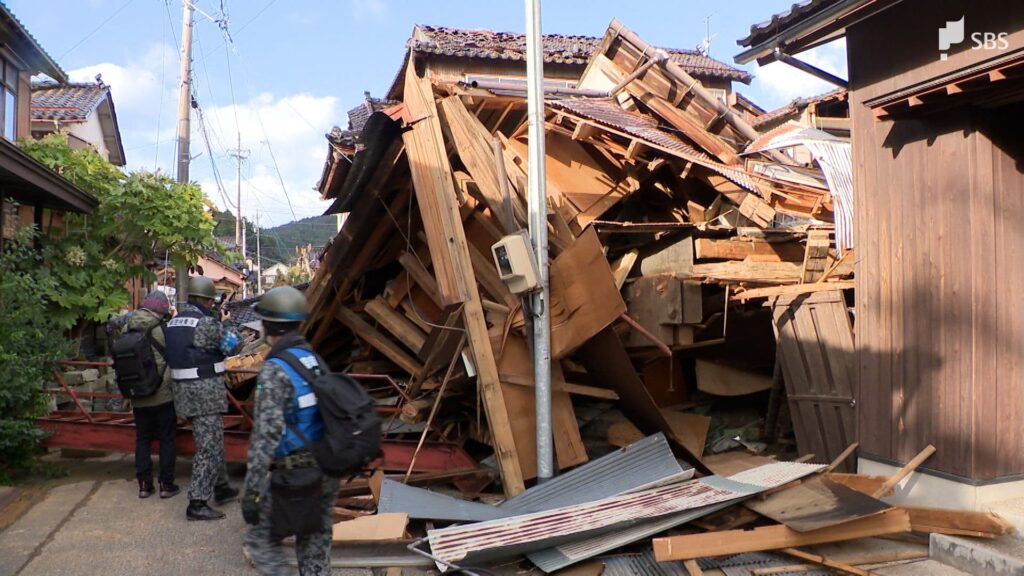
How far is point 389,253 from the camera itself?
29.0 feet

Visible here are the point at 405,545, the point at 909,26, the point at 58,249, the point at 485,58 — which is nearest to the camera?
the point at 405,545

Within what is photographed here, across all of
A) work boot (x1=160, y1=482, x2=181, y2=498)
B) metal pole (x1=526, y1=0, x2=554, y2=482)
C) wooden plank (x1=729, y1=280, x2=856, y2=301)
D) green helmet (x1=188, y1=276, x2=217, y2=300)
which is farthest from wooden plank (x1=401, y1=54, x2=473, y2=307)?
work boot (x1=160, y1=482, x2=181, y2=498)

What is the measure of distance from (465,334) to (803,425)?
10.5 ft

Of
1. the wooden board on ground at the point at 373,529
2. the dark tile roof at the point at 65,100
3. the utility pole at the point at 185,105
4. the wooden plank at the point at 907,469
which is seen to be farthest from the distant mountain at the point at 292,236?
the wooden plank at the point at 907,469

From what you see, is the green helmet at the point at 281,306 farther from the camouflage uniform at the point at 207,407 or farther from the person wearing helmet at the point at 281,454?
the camouflage uniform at the point at 207,407

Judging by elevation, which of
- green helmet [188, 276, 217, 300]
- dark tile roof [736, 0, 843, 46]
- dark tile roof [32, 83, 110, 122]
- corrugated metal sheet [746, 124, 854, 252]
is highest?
dark tile roof [32, 83, 110, 122]

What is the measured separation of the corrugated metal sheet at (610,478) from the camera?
5.25m

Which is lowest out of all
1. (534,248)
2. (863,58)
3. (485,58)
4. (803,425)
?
(803,425)

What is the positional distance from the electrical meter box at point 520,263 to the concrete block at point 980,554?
3.23 metres

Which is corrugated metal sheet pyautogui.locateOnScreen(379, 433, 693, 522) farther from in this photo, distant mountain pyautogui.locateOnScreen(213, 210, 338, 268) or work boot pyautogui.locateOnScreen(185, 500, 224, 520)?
distant mountain pyautogui.locateOnScreen(213, 210, 338, 268)

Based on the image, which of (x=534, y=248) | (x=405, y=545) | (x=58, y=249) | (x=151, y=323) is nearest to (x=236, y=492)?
(x=151, y=323)

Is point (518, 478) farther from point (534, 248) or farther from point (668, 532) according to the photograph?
point (534, 248)

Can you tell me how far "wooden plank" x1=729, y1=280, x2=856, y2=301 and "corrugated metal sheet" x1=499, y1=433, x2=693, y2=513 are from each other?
198cm

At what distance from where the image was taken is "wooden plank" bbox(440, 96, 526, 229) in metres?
6.59
